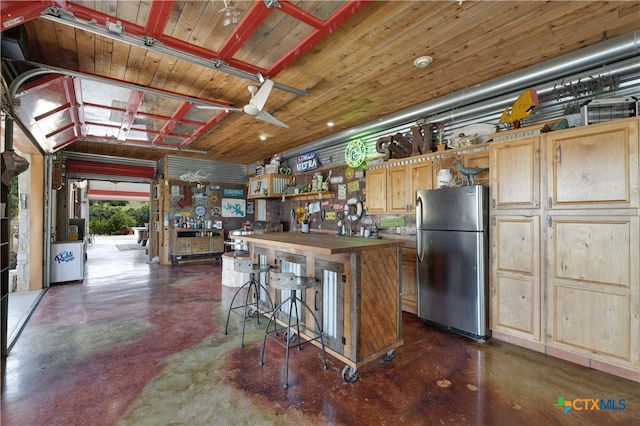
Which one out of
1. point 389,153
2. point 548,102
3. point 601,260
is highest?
point 548,102

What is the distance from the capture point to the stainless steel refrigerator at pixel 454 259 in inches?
130

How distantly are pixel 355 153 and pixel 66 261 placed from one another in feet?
20.5

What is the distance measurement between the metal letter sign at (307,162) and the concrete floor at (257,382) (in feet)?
12.3

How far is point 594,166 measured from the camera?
2650mm

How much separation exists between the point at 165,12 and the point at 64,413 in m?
3.14

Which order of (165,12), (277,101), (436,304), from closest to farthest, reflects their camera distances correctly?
(165,12)
(436,304)
(277,101)

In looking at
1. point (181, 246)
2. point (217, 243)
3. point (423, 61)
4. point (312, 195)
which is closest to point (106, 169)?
point (181, 246)

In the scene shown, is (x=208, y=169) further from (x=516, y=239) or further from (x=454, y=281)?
(x=516, y=239)

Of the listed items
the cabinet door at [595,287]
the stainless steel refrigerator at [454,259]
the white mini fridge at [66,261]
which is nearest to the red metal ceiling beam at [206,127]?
the white mini fridge at [66,261]

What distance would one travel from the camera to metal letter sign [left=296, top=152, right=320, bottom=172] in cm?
643

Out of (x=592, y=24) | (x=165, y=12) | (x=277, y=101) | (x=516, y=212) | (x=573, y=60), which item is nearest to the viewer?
(x=165, y=12)

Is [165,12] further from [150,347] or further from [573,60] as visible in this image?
[573,60]

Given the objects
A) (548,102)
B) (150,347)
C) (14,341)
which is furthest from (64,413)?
(548,102)

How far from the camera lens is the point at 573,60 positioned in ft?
9.10
